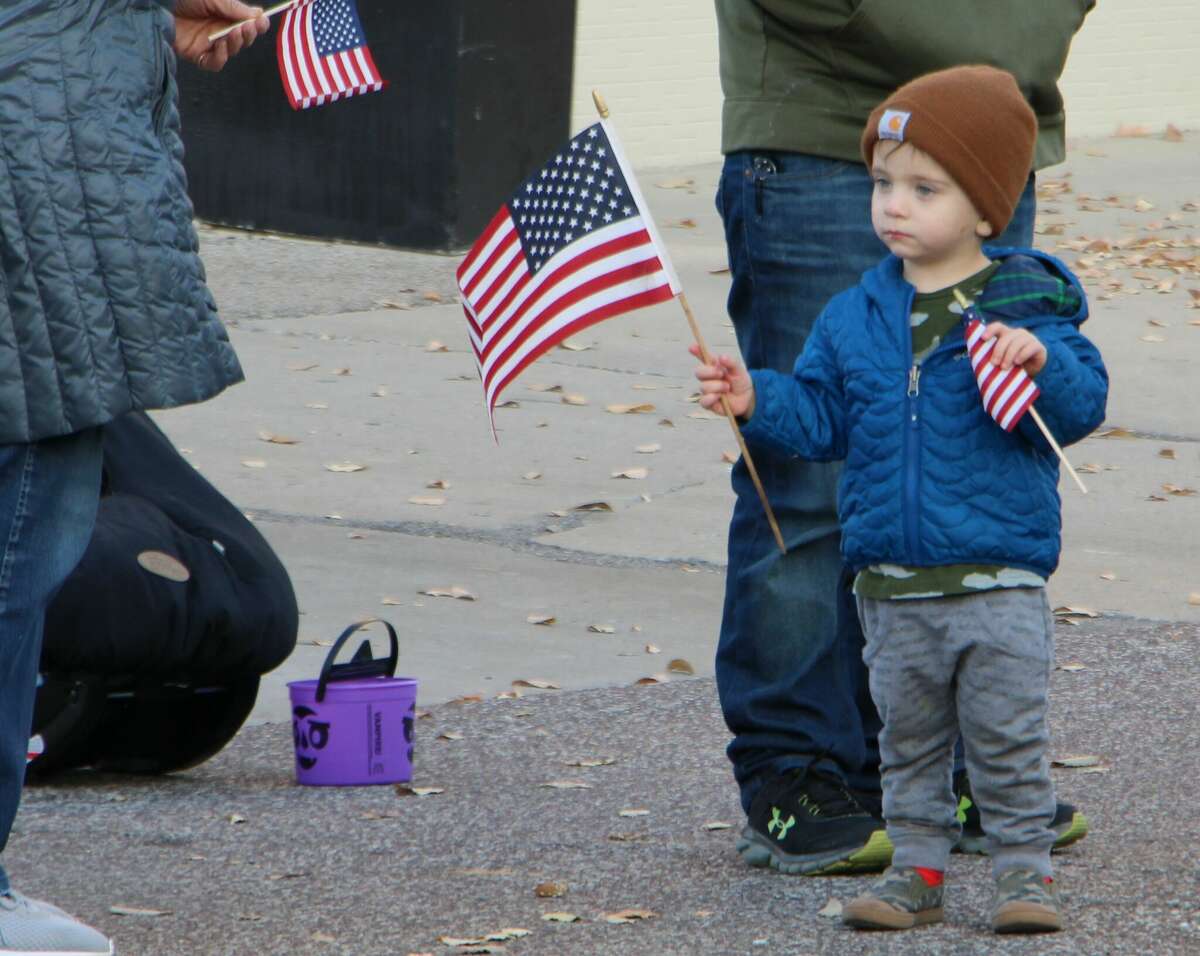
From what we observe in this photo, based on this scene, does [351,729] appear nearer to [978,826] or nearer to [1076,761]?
[978,826]

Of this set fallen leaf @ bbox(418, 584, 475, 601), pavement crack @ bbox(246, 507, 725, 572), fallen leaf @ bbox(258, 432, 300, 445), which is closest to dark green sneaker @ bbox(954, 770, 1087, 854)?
fallen leaf @ bbox(418, 584, 475, 601)

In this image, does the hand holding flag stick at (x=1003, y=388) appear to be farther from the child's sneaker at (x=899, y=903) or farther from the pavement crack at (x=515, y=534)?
the pavement crack at (x=515, y=534)

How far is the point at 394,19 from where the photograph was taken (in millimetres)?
13562

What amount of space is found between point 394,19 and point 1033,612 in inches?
414

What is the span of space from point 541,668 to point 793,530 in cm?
168

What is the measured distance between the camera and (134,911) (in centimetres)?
384

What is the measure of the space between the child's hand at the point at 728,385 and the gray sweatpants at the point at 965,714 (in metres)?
0.38

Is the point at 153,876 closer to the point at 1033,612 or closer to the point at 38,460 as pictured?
the point at 38,460

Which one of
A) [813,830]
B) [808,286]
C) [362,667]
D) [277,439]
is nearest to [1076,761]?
[813,830]

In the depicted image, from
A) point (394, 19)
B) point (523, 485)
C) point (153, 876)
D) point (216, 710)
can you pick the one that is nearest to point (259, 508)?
point (523, 485)

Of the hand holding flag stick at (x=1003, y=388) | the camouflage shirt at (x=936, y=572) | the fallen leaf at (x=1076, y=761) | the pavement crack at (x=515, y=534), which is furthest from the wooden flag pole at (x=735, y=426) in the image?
the pavement crack at (x=515, y=534)

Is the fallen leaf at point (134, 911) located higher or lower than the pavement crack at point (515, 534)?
higher

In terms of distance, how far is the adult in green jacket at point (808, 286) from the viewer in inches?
159

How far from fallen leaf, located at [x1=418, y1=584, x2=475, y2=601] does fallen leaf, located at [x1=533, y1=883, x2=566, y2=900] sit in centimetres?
244
